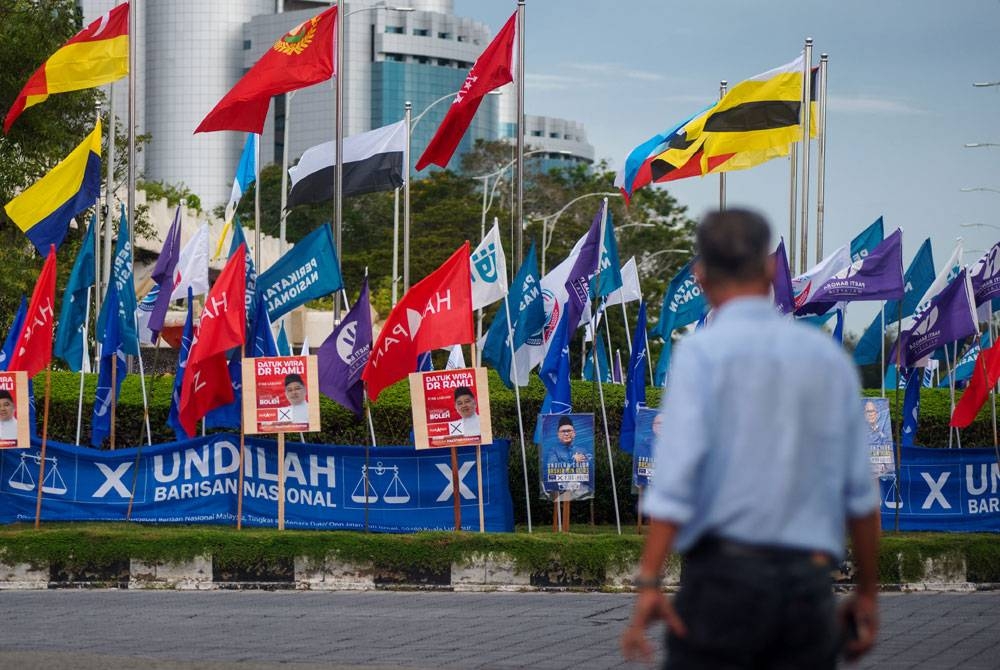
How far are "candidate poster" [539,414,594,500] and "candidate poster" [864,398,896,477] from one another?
2834 millimetres

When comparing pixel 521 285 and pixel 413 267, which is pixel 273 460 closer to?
pixel 521 285

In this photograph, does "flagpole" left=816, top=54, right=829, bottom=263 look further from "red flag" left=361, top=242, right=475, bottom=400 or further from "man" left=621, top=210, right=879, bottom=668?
"man" left=621, top=210, right=879, bottom=668

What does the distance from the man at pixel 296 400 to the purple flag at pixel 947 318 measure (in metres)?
6.56

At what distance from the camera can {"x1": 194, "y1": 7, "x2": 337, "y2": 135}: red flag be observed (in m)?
21.2

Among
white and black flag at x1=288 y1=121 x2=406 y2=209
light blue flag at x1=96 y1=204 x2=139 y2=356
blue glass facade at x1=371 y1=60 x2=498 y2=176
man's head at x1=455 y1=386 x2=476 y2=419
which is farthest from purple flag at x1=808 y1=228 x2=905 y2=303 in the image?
blue glass facade at x1=371 y1=60 x2=498 y2=176

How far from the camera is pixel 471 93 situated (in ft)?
70.0

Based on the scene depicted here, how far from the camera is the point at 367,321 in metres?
17.0

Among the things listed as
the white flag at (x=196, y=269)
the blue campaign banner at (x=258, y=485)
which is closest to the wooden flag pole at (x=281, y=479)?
the blue campaign banner at (x=258, y=485)

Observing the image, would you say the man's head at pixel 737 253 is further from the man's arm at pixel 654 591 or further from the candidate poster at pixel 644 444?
the candidate poster at pixel 644 444

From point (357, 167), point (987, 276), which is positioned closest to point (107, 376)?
point (357, 167)

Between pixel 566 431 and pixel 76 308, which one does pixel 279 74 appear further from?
pixel 566 431

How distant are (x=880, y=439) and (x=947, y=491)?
68.2 inches

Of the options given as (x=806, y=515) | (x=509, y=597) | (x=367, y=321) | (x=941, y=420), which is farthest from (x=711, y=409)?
(x=941, y=420)

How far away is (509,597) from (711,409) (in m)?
10.5
